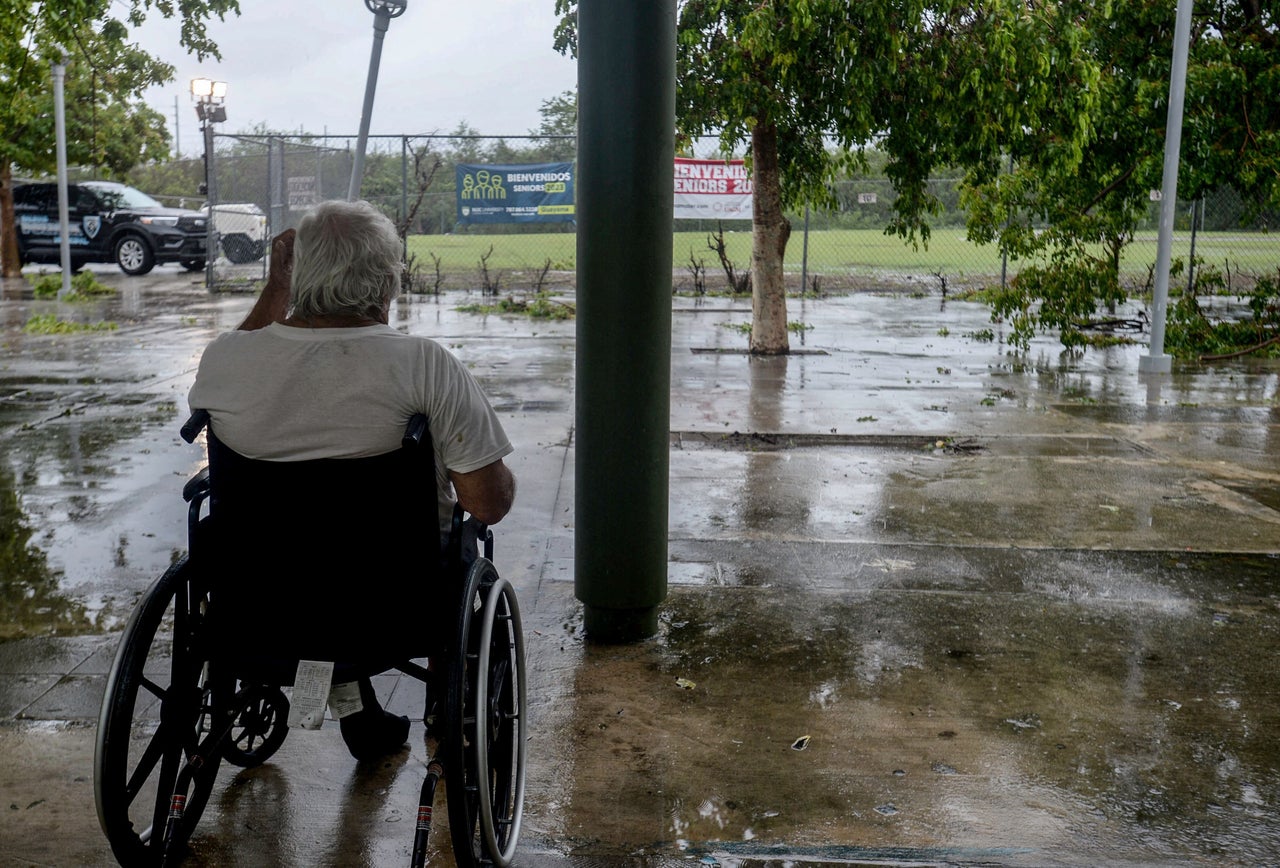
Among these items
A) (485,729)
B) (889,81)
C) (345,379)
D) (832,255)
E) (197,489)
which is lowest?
(485,729)

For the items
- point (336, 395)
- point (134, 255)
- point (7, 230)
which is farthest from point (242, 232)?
point (336, 395)

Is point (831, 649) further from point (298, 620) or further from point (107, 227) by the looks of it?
point (107, 227)

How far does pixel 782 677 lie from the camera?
14.3ft

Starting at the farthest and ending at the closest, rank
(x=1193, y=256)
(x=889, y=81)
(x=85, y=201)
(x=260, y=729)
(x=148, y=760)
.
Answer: (x=85, y=201)
(x=1193, y=256)
(x=889, y=81)
(x=260, y=729)
(x=148, y=760)

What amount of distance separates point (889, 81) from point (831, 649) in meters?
6.95

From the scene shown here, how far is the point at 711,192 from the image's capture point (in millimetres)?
19469

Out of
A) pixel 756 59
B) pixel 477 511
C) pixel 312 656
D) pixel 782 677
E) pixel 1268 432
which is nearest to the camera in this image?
pixel 312 656

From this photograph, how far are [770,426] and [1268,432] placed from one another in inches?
138

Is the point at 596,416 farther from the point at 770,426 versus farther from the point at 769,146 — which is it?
the point at 769,146

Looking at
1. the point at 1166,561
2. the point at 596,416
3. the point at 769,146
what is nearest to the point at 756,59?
the point at 769,146

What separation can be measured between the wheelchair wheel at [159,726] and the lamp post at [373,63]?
2.76 m

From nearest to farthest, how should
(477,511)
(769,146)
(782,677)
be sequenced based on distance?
1. (477,511)
2. (782,677)
3. (769,146)

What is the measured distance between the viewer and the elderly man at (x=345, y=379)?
2883mm

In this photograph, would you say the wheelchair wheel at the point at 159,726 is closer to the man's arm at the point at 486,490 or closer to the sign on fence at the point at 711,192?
the man's arm at the point at 486,490
